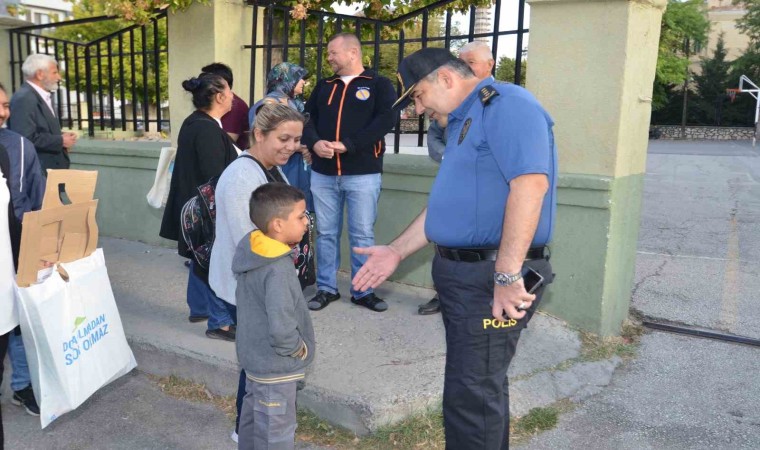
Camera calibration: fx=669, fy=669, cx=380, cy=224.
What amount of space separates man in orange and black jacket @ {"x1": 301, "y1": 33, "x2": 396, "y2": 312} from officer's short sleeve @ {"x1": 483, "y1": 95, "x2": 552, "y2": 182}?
2200 mm

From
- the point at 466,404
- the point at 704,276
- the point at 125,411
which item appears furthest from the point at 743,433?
the point at 125,411

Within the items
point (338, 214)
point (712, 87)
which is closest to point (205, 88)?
point (338, 214)

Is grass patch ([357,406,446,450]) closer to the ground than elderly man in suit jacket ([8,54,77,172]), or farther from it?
closer to the ground

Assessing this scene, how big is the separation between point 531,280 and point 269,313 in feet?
3.27

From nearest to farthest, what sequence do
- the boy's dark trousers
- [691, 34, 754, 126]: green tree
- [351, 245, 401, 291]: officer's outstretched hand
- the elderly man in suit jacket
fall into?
the boy's dark trousers
[351, 245, 401, 291]: officer's outstretched hand
the elderly man in suit jacket
[691, 34, 754, 126]: green tree

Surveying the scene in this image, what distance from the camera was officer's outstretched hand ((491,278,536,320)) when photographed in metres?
2.34

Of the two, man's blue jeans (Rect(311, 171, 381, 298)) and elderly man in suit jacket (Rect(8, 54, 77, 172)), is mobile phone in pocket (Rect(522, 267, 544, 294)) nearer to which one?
man's blue jeans (Rect(311, 171, 381, 298))

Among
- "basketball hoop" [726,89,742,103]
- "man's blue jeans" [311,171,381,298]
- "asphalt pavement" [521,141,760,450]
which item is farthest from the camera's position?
"basketball hoop" [726,89,742,103]

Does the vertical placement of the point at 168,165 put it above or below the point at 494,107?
below

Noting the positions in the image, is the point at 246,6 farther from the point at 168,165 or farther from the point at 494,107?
the point at 494,107

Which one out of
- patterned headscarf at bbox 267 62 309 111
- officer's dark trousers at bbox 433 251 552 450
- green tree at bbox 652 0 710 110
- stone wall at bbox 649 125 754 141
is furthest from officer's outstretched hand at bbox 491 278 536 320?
stone wall at bbox 649 125 754 141

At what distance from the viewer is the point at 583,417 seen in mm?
3582

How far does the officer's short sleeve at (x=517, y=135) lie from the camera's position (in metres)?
2.30

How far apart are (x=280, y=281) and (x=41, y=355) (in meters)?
1.40
